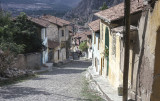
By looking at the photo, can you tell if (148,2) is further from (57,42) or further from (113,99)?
(57,42)

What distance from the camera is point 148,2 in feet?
25.7

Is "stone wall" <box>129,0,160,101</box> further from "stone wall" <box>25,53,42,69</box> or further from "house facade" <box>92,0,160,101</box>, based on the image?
"stone wall" <box>25,53,42,69</box>

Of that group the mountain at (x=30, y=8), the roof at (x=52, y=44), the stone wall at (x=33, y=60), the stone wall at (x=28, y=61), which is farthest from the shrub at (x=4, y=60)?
the mountain at (x=30, y=8)

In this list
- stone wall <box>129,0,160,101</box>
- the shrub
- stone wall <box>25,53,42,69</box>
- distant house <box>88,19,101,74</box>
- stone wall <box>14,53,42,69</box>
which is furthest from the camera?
stone wall <box>25,53,42,69</box>

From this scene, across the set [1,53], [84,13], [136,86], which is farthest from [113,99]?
[84,13]

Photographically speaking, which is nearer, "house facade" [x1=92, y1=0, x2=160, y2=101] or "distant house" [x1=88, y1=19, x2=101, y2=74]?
"house facade" [x1=92, y1=0, x2=160, y2=101]

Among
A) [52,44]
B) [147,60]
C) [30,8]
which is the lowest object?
[147,60]

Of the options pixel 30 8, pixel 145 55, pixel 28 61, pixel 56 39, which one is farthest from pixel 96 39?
pixel 30 8

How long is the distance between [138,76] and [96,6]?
90759mm

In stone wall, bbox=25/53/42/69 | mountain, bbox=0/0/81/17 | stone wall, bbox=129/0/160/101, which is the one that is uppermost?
mountain, bbox=0/0/81/17

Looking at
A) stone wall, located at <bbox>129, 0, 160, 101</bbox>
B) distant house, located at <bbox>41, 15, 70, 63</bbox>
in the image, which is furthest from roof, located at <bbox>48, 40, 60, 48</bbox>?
stone wall, located at <bbox>129, 0, 160, 101</bbox>

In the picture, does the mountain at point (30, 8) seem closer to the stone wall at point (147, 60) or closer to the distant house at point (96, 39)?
the distant house at point (96, 39)

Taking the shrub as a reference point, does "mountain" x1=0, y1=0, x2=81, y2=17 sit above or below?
above

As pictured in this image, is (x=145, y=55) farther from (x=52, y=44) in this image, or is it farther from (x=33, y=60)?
(x=52, y=44)
